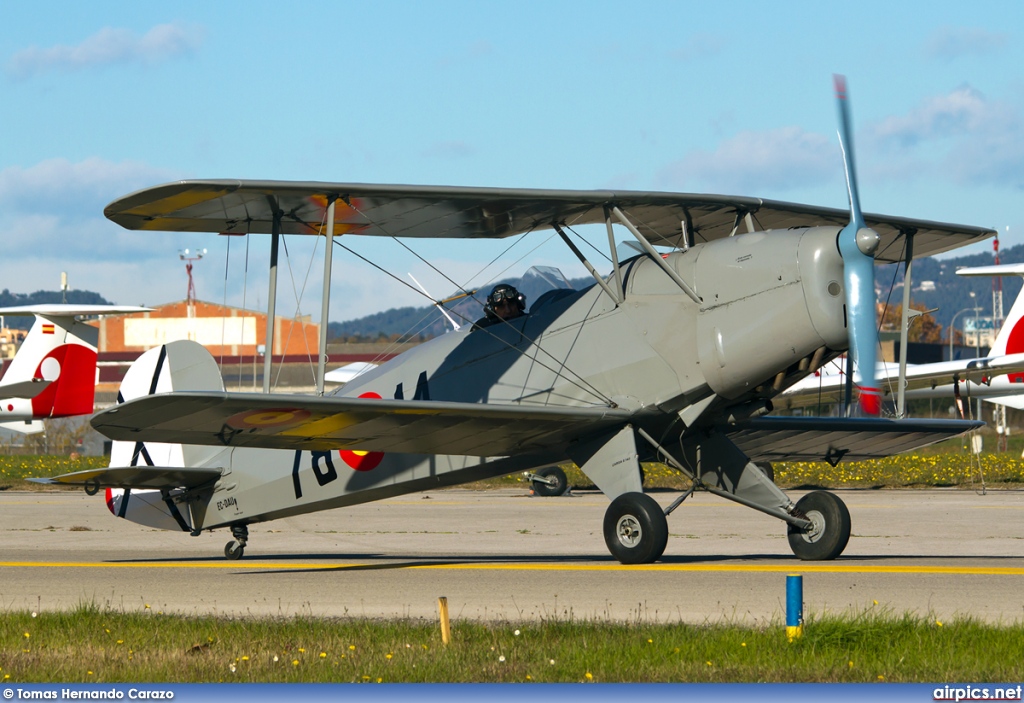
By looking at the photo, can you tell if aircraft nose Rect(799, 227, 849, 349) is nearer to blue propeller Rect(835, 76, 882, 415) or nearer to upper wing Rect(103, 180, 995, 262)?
blue propeller Rect(835, 76, 882, 415)

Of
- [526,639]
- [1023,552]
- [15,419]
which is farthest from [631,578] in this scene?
[15,419]

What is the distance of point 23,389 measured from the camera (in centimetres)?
3288

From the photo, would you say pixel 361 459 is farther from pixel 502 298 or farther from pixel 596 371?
pixel 596 371

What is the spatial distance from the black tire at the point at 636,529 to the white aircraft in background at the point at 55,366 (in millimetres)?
26221

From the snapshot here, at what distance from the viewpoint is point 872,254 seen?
10.0 meters

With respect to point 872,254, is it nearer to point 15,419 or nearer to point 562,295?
point 562,295

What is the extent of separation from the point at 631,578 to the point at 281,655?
3918 mm

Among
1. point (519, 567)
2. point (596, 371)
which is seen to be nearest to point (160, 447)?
point (519, 567)

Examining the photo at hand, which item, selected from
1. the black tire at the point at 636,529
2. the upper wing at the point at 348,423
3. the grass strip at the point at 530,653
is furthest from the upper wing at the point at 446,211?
the grass strip at the point at 530,653

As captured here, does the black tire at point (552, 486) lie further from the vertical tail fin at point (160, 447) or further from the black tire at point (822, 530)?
the black tire at point (822, 530)

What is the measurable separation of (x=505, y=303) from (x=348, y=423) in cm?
239

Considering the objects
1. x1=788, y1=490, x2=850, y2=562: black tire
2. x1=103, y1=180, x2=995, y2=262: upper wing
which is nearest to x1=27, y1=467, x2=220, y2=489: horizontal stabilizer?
x1=103, y1=180, x2=995, y2=262: upper wing

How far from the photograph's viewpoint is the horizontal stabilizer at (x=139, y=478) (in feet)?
40.5

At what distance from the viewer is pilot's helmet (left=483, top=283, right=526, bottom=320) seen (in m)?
12.1
